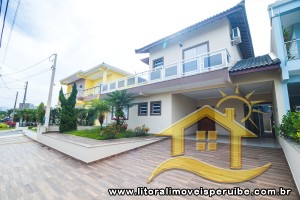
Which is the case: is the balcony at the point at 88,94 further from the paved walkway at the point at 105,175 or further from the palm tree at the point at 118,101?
the paved walkway at the point at 105,175

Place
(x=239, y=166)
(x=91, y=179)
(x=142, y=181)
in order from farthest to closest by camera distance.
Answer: (x=239, y=166), (x=91, y=179), (x=142, y=181)

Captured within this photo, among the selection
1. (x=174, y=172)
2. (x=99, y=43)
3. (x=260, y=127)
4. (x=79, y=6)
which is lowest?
(x=174, y=172)

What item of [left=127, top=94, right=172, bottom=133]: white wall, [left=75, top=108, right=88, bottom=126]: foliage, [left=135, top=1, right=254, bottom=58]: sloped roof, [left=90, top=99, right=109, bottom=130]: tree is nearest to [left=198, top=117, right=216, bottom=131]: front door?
[left=127, top=94, right=172, bottom=133]: white wall

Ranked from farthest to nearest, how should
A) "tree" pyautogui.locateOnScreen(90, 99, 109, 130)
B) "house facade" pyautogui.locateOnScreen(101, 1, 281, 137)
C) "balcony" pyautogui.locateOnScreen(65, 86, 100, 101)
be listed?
"balcony" pyautogui.locateOnScreen(65, 86, 100, 101) < "tree" pyautogui.locateOnScreen(90, 99, 109, 130) < "house facade" pyautogui.locateOnScreen(101, 1, 281, 137)

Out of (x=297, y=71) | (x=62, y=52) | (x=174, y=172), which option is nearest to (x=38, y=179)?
(x=174, y=172)

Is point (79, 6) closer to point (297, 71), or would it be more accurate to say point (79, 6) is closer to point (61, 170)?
point (61, 170)

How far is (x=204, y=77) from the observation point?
7.53 metres

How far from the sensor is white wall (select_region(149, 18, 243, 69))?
846cm

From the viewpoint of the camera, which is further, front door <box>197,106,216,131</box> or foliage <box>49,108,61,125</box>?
foliage <box>49,108,61,125</box>

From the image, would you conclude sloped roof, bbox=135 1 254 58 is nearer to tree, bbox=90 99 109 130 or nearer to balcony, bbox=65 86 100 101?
tree, bbox=90 99 109 130

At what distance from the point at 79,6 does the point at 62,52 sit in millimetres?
8157

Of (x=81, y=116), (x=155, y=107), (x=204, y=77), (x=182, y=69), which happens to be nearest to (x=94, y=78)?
(x=81, y=116)

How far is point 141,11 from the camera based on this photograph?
6910 millimetres

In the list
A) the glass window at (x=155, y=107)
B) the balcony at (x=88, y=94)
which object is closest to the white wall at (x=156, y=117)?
the glass window at (x=155, y=107)
